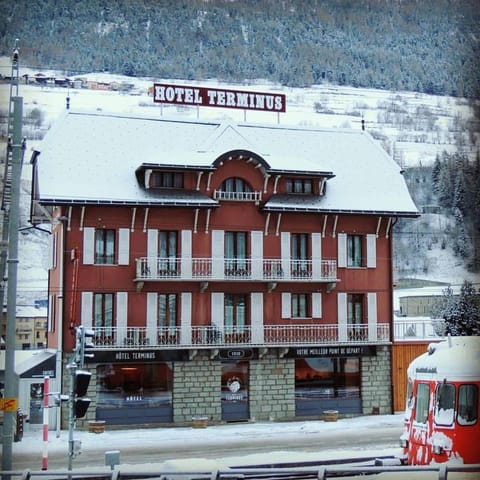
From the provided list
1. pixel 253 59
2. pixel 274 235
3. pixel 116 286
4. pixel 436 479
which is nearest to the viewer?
pixel 436 479

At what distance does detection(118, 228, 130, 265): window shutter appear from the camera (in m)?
Answer: 23.5

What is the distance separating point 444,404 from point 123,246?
1295 centimetres

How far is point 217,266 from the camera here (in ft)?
78.9


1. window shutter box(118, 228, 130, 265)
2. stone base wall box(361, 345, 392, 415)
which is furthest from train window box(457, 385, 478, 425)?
stone base wall box(361, 345, 392, 415)

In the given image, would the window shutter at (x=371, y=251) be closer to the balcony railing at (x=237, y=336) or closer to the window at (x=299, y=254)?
the balcony railing at (x=237, y=336)

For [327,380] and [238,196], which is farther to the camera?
[327,380]


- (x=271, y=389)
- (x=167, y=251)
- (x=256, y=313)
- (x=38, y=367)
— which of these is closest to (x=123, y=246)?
(x=167, y=251)

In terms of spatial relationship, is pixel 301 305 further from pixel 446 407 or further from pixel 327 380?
pixel 446 407

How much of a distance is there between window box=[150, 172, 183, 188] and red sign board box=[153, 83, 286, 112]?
78.1 inches

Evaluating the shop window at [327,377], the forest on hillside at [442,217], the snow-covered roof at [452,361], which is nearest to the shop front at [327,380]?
the shop window at [327,377]

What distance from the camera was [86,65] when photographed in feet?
55.6

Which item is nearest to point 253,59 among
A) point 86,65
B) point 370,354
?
point 86,65

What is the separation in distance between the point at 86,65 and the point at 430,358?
869cm

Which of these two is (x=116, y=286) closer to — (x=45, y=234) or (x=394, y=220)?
(x=45, y=234)
